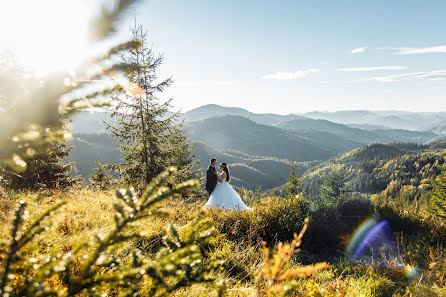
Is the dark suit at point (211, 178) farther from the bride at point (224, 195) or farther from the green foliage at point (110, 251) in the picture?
the green foliage at point (110, 251)

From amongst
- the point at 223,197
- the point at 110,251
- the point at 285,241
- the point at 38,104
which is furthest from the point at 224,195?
the point at 38,104

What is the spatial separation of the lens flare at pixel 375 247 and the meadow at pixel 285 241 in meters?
0.12

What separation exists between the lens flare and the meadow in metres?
0.12

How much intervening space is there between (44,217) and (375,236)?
6923 millimetres

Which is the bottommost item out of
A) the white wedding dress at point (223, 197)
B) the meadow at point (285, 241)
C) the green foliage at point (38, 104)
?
the white wedding dress at point (223, 197)

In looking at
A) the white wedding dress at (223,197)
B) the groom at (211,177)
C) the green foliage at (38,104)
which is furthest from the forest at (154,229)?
the groom at (211,177)

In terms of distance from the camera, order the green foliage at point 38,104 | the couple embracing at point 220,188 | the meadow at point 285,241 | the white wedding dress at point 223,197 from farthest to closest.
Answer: the couple embracing at point 220,188, the white wedding dress at point 223,197, the meadow at point 285,241, the green foliage at point 38,104

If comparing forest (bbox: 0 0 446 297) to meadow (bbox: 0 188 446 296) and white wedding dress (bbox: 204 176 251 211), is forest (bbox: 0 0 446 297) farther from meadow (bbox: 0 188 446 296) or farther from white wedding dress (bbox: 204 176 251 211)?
white wedding dress (bbox: 204 176 251 211)

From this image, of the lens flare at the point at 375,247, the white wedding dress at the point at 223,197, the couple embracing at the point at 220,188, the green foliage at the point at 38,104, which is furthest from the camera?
the couple embracing at the point at 220,188

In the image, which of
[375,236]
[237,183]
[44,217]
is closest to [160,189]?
[44,217]

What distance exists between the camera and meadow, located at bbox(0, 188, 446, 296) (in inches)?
121

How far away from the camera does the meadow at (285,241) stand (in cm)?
308

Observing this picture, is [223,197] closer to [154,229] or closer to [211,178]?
[211,178]

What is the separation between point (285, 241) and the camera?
4168 mm
